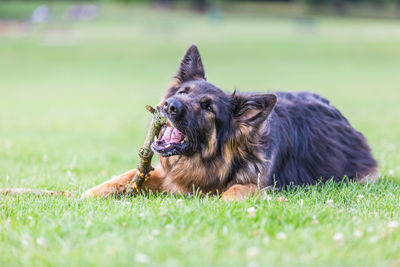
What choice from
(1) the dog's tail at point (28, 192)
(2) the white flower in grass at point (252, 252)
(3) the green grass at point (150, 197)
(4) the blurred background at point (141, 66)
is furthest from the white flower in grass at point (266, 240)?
(4) the blurred background at point (141, 66)

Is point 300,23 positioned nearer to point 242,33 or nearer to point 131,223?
point 242,33

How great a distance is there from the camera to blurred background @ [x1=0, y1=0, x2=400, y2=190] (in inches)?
380

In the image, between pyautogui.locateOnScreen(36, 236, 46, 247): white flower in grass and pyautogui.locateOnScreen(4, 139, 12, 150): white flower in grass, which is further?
pyautogui.locateOnScreen(4, 139, 12, 150): white flower in grass

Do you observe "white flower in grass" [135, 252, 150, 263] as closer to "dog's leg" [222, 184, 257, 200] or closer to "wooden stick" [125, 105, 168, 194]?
"dog's leg" [222, 184, 257, 200]

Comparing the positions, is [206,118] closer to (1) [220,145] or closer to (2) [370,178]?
(1) [220,145]

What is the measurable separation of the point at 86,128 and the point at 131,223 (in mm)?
9164

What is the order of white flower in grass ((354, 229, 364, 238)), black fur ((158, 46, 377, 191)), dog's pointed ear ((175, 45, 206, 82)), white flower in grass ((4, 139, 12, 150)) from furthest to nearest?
white flower in grass ((4, 139, 12, 150)), dog's pointed ear ((175, 45, 206, 82)), black fur ((158, 46, 377, 191)), white flower in grass ((354, 229, 364, 238))

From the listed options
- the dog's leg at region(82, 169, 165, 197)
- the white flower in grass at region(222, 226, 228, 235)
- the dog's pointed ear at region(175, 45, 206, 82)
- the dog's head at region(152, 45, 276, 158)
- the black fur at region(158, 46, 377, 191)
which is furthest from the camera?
A: the dog's pointed ear at region(175, 45, 206, 82)

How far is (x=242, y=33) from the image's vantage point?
48281mm

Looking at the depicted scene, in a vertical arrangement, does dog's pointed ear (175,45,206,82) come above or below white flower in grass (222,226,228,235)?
above

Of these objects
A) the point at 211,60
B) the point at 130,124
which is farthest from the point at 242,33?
the point at 130,124

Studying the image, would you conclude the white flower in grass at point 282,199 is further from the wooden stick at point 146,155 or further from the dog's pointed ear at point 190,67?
the dog's pointed ear at point 190,67

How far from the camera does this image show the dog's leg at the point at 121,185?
5.46 metres

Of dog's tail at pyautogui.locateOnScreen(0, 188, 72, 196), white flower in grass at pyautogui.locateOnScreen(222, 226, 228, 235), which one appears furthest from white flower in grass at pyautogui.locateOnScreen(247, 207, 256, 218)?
dog's tail at pyautogui.locateOnScreen(0, 188, 72, 196)
